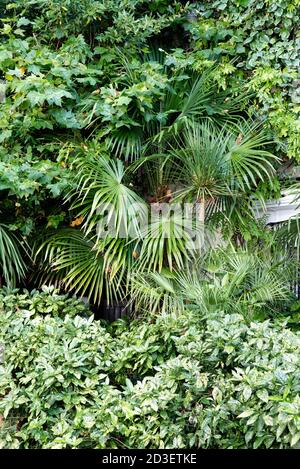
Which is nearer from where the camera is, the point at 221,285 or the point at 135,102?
the point at 221,285

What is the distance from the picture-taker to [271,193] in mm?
4930

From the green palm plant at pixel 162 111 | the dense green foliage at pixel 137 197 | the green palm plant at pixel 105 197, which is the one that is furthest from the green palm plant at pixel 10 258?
the green palm plant at pixel 162 111

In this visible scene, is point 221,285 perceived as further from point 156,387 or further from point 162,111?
point 162,111

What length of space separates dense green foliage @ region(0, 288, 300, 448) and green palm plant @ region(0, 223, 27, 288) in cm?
98

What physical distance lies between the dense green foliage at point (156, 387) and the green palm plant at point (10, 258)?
0.98 meters

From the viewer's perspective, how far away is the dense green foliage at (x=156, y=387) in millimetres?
2572

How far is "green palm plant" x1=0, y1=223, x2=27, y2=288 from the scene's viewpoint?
14.3ft

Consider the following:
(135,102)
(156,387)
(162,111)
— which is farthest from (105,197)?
(156,387)

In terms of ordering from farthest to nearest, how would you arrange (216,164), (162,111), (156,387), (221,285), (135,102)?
(162,111), (135,102), (216,164), (221,285), (156,387)

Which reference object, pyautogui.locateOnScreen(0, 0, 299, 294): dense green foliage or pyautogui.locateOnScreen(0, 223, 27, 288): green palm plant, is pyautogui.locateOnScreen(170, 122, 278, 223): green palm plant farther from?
pyautogui.locateOnScreen(0, 223, 27, 288): green palm plant

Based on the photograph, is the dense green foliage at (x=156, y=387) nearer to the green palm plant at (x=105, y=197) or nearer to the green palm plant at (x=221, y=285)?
the green palm plant at (x=221, y=285)

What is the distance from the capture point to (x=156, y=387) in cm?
287

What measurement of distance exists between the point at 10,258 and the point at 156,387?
202 cm
